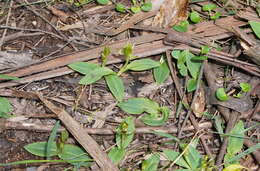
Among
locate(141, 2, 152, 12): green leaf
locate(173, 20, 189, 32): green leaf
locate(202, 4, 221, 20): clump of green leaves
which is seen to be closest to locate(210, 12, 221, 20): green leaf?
locate(202, 4, 221, 20): clump of green leaves

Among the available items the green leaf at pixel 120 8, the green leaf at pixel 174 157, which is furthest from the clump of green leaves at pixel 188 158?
the green leaf at pixel 120 8

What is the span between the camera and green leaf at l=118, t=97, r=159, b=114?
223cm

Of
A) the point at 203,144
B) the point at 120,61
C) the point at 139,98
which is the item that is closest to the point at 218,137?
the point at 203,144

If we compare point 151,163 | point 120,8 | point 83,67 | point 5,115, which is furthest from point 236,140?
point 5,115

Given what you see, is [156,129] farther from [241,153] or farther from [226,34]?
[226,34]

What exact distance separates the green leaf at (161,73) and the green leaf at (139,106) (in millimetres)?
143

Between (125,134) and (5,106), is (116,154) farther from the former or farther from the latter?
(5,106)

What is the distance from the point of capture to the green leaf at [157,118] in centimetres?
220

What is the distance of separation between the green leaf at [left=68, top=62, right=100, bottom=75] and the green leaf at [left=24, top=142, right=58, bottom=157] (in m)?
0.45

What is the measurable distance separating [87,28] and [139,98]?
0.59 metres

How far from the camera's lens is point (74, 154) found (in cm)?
211

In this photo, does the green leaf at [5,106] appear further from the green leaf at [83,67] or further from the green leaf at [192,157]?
the green leaf at [192,157]

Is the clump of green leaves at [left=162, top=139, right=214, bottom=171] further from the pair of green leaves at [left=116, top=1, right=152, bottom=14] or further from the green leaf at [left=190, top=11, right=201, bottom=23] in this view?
the pair of green leaves at [left=116, top=1, right=152, bottom=14]

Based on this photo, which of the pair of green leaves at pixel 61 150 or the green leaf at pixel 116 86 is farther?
the green leaf at pixel 116 86
